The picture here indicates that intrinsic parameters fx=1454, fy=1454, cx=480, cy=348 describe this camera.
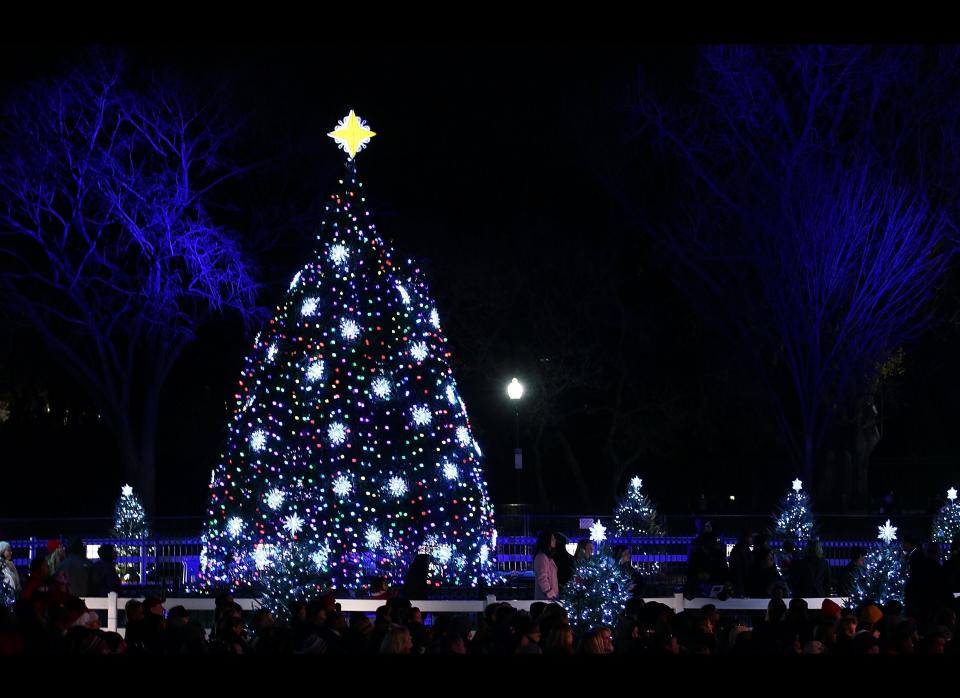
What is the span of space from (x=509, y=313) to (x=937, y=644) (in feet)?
117

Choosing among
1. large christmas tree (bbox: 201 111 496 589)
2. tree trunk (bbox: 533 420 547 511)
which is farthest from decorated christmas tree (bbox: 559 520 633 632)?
tree trunk (bbox: 533 420 547 511)

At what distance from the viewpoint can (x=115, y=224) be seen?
36.1 m

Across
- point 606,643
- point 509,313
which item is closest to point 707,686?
point 606,643

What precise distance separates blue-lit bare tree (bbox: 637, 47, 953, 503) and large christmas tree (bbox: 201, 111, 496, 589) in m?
15.8

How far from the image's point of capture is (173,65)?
33500mm

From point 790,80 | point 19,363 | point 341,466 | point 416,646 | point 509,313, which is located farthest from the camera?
point 509,313

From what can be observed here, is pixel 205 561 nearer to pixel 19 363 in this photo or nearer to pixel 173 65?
pixel 173 65

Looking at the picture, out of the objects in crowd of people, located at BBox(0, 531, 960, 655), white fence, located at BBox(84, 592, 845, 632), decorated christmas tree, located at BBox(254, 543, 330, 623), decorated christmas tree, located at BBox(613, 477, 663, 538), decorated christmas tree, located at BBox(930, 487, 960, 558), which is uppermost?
decorated christmas tree, located at BBox(613, 477, 663, 538)

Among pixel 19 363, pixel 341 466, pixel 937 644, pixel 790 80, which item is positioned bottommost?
pixel 937 644

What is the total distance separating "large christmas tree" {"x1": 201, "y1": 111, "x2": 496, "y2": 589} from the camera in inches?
724

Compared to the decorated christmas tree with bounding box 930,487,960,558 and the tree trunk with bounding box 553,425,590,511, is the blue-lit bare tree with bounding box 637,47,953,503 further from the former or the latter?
the tree trunk with bounding box 553,425,590,511

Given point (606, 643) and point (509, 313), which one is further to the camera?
point (509, 313)

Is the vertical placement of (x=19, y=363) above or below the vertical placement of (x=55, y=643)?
above

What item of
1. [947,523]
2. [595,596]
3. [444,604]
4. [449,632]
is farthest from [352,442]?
[947,523]
